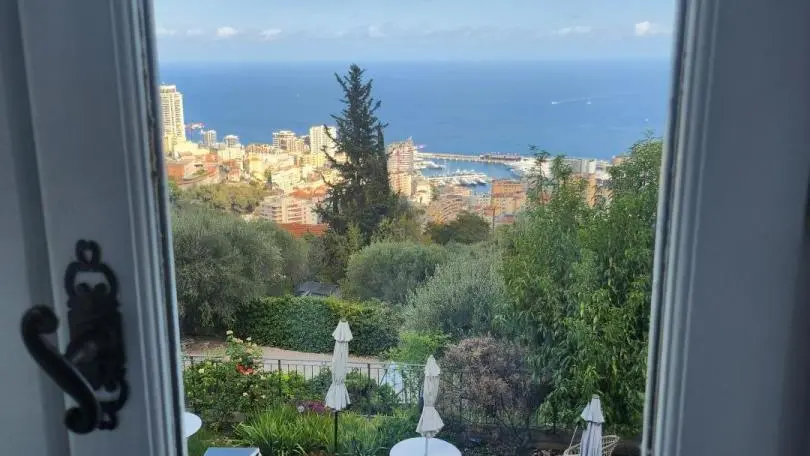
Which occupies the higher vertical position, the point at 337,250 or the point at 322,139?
the point at 322,139

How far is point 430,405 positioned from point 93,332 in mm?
410

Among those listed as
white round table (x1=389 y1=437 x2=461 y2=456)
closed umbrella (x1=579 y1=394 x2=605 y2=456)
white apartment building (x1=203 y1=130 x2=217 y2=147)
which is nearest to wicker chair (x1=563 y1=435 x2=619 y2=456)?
closed umbrella (x1=579 y1=394 x2=605 y2=456)

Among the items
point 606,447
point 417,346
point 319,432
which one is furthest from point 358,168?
point 606,447

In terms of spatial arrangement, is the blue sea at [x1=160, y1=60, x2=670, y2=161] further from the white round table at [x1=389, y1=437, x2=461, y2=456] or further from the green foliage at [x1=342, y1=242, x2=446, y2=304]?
the white round table at [x1=389, y1=437, x2=461, y2=456]

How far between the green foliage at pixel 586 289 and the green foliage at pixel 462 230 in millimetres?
36

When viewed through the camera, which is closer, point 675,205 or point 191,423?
point 675,205

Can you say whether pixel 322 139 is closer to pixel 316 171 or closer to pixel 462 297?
pixel 316 171

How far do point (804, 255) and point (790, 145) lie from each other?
0.11m

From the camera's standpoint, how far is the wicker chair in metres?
0.81

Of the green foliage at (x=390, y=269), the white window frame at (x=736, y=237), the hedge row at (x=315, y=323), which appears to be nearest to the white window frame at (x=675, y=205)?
the white window frame at (x=736, y=237)

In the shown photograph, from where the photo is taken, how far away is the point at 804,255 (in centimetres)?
67

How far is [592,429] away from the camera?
812 mm

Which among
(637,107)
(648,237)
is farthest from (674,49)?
(648,237)

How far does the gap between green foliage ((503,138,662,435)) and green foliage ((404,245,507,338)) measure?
0.02 m
